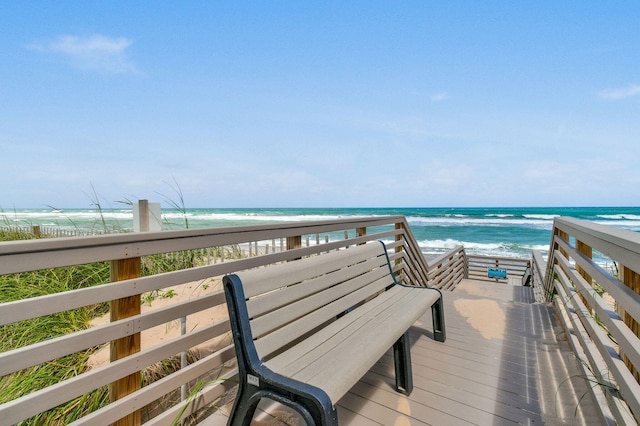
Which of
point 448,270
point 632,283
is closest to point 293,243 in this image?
point 632,283

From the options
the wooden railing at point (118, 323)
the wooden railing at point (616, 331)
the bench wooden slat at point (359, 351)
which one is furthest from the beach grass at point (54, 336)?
the wooden railing at point (616, 331)

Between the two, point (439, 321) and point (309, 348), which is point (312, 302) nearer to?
point (309, 348)

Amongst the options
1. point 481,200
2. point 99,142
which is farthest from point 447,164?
point 99,142

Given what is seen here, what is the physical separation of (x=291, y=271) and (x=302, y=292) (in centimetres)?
14

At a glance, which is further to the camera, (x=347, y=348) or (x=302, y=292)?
(x=302, y=292)

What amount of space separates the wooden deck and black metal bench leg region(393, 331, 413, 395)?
54 millimetres

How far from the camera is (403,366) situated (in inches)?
79.0

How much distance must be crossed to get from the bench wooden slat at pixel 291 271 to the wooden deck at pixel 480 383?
0.80 meters

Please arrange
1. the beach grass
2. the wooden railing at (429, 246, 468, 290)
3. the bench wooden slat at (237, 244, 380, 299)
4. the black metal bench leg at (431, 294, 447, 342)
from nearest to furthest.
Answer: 1. the bench wooden slat at (237, 244, 380, 299)
2. the beach grass
3. the black metal bench leg at (431, 294, 447, 342)
4. the wooden railing at (429, 246, 468, 290)

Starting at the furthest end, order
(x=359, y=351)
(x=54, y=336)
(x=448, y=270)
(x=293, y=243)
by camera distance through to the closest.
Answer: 1. (x=448, y=270)
2. (x=293, y=243)
3. (x=54, y=336)
4. (x=359, y=351)

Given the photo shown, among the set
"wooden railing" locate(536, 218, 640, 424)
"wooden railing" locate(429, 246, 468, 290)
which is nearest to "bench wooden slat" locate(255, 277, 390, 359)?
"wooden railing" locate(536, 218, 640, 424)

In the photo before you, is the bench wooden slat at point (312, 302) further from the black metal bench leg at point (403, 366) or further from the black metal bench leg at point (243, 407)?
the black metal bench leg at point (403, 366)

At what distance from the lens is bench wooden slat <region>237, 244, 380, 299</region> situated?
1.45 m

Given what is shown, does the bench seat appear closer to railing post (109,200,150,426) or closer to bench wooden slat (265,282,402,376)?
bench wooden slat (265,282,402,376)
